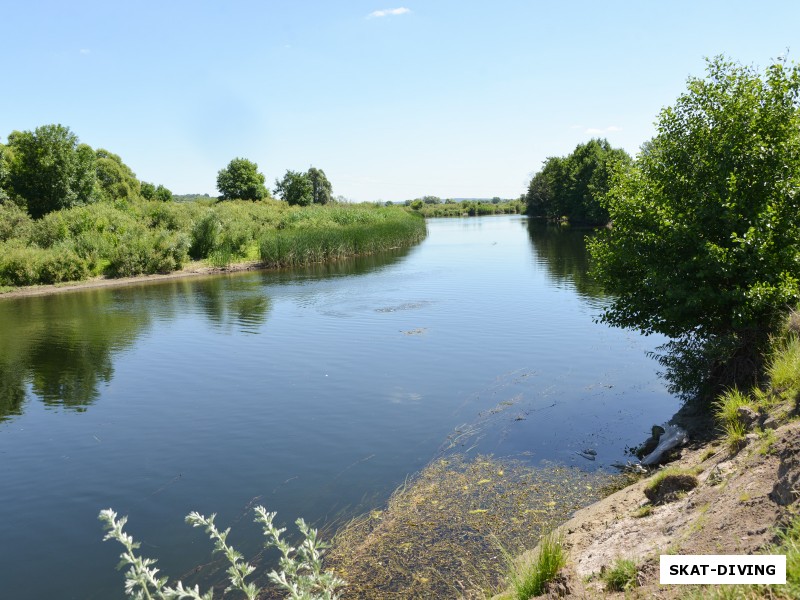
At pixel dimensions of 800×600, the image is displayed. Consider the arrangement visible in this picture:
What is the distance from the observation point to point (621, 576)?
540cm

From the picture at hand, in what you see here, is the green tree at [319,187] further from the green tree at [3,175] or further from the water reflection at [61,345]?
the water reflection at [61,345]

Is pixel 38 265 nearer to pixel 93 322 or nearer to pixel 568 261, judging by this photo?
pixel 93 322

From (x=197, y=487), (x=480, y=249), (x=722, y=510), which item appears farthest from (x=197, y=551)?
(x=480, y=249)

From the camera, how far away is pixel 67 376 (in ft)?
60.5

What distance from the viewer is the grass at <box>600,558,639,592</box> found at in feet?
17.3

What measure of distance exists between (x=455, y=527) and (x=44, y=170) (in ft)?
178

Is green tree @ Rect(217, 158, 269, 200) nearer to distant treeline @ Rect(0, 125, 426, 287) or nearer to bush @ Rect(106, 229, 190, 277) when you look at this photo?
distant treeline @ Rect(0, 125, 426, 287)

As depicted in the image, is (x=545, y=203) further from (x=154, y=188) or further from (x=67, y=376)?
(x=67, y=376)

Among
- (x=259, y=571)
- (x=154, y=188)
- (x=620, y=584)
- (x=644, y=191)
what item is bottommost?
(x=259, y=571)

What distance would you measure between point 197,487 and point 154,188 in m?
97.4

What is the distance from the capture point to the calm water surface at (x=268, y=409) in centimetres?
959

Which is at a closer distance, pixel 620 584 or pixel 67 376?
pixel 620 584

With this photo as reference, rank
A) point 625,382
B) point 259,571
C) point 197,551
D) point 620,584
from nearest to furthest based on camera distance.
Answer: point 620,584, point 259,571, point 197,551, point 625,382

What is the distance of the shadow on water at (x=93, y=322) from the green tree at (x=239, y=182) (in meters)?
37.7
